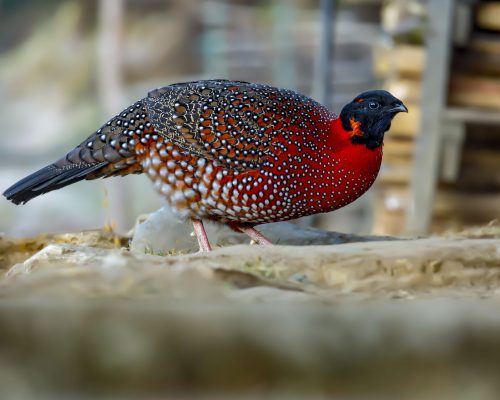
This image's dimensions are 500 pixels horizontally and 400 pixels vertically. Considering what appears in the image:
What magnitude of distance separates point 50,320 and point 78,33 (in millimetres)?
23770

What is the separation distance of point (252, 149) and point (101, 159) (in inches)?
35.0

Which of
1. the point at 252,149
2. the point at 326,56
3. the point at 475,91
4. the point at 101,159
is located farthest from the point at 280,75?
the point at 252,149

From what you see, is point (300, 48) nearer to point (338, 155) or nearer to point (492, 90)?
point (492, 90)

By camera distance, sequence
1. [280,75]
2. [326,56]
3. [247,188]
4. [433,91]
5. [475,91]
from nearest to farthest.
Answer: [247,188], [433,91], [475,91], [326,56], [280,75]

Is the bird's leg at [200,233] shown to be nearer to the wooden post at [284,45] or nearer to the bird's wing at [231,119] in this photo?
the bird's wing at [231,119]

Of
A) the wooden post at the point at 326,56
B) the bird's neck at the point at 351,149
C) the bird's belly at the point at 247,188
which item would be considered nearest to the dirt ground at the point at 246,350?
the bird's belly at the point at 247,188

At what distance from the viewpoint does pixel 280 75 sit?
18.2m

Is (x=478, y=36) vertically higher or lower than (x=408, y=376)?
Answer: higher

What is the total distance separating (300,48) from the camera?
20734mm

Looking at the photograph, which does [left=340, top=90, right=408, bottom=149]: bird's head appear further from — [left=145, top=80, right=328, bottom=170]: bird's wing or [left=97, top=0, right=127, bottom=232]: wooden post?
[left=97, top=0, right=127, bottom=232]: wooden post

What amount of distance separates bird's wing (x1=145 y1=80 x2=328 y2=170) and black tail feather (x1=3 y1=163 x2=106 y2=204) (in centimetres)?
51

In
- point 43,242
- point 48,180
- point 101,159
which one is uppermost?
point 101,159

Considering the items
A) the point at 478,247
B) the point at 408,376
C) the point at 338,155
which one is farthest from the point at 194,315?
the point at 338,155

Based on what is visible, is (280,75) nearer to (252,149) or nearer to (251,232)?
(251,232)
